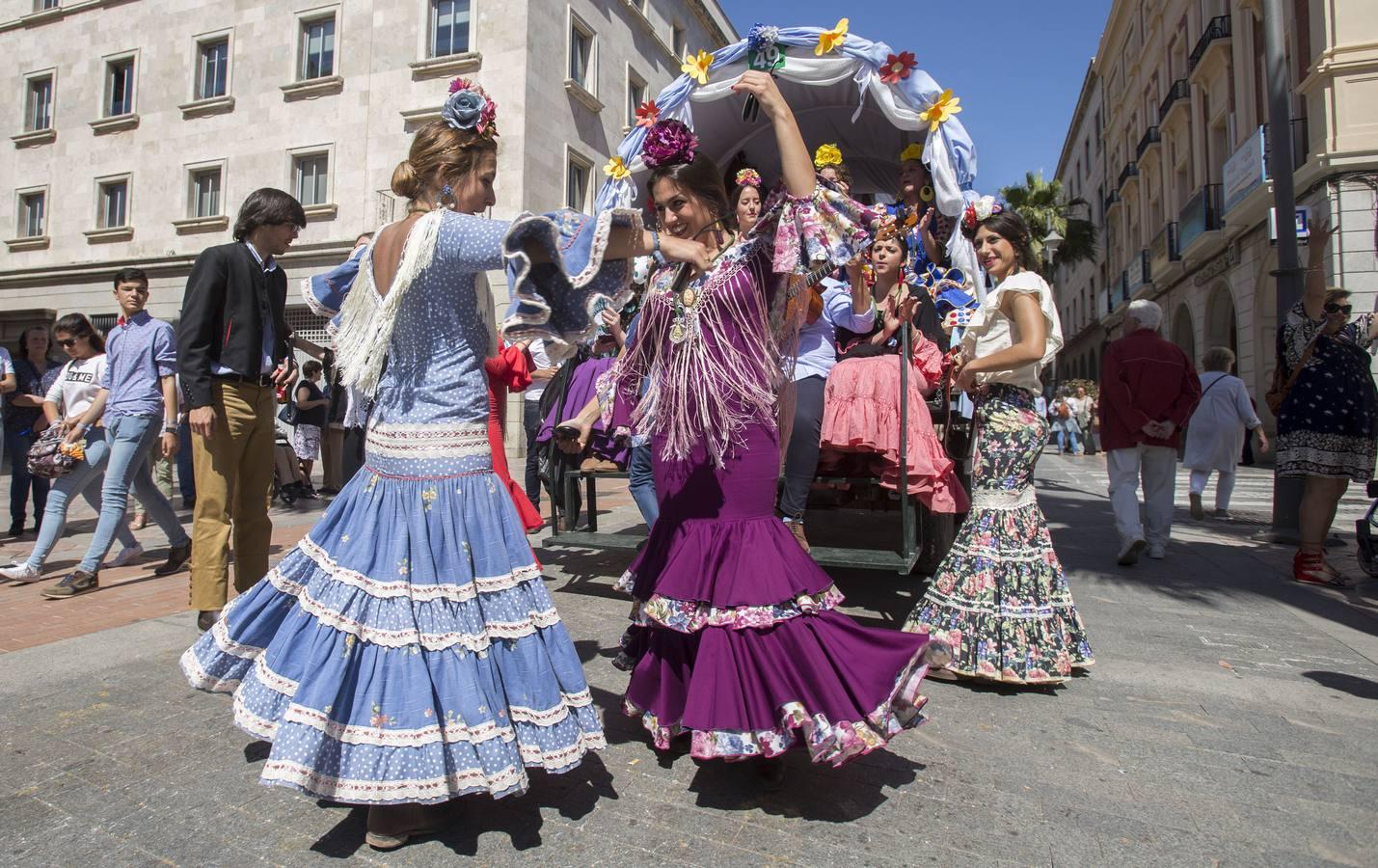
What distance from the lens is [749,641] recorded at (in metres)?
2.37

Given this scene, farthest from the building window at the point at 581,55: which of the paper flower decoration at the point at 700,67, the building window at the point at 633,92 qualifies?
the paper flower decoration at the point at 700,67

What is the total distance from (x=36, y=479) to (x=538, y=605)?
7854 millimetres

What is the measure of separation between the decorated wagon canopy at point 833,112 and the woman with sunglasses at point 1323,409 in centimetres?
263

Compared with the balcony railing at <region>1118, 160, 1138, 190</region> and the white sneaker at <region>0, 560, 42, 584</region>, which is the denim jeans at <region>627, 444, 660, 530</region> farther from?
the balcony railing at <region>1118, 160, 1138, 190</region>

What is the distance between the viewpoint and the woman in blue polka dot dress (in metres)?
2.05

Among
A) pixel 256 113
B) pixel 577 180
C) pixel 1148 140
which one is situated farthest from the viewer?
pixel 1148 140

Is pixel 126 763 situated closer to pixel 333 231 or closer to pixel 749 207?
pixel 749 207

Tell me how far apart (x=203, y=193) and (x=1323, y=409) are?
2378cm

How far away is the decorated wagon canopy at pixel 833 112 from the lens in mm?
4914

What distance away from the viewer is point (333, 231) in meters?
19.3

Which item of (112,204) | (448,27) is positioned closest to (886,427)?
(448,27)

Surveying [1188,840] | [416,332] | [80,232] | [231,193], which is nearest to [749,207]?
[416,332]

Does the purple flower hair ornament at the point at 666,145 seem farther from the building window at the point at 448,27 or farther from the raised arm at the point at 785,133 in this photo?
the building window at the point at 448,27

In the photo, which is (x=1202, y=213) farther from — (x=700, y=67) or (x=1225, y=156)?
(x=700, y=67)
